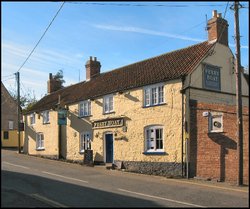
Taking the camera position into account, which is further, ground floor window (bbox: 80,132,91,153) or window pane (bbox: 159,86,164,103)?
ground floor window (bbox: 80,132,91,153)

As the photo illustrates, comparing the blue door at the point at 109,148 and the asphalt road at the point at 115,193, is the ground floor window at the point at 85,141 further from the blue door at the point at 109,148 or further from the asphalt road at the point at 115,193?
the asphalt road at the point at 115,193

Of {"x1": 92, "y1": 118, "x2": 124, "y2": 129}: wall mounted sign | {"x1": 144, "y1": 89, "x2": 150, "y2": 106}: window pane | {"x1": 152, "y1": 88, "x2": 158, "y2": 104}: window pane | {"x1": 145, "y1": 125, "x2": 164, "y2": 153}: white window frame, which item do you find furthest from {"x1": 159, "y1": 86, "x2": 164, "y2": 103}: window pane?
{"x1": 92, "y1": 118, "x2": 124, "y2": 129}: wall mounted sign

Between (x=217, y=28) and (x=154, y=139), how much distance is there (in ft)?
23.0

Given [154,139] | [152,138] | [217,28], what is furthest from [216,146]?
[217,28]

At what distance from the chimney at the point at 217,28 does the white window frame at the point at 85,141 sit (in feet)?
33.8

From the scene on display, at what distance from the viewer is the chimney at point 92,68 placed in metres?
33.2

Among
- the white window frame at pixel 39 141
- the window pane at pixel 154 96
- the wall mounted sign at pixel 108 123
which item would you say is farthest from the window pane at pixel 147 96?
the white window frame at pixel 39 141

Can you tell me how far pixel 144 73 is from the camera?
81.7 ft

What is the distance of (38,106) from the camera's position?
121 feet

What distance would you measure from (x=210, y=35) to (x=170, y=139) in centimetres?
655

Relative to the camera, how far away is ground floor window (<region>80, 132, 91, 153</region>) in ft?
91.2

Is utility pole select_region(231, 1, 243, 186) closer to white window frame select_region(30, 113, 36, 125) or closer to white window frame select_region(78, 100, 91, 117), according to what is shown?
white window frame select_region(78, 100, 91, 117)

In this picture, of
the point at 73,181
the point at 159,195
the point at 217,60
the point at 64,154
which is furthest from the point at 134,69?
the point at 159,195

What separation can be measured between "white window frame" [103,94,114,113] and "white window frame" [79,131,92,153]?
2.45 meters
